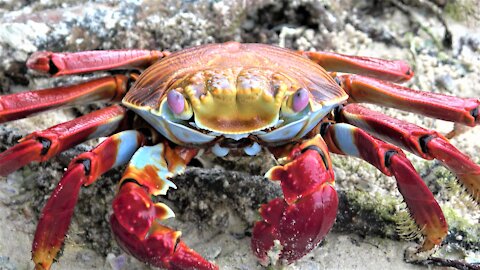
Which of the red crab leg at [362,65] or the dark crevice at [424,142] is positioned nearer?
the dark crevice at [424,142]

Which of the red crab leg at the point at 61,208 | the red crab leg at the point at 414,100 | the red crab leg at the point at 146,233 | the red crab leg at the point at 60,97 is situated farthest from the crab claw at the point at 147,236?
the red crab leg at the point at 414,100

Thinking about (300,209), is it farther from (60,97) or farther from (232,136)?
(60,97)

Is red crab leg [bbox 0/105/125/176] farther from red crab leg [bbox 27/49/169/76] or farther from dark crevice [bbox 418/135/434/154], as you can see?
dark crevice [bbox 418/135/434/154]

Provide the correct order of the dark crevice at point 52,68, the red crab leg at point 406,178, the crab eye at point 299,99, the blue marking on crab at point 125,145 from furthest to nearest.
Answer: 1. the dark crevice at point 52,68
2. the blue marking on crab at point 125,145
3. the red crab leg at point 406,178
4. the crab eye at point 299,99

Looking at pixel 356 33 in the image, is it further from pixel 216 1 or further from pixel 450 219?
pixel 450 219

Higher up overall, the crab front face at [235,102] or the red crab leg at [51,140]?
the crab front face at [235,102]

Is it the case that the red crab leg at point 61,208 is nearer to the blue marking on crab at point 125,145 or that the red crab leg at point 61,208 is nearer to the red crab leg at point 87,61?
the blue marking on crab at point 125,145

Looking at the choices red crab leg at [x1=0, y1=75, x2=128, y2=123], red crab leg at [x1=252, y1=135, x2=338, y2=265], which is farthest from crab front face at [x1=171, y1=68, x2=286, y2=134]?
red crab leg at [x1=0, y1=75, x2=128, y2=123]

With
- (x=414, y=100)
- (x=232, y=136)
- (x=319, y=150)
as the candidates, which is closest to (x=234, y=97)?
(x=232, y=136)
